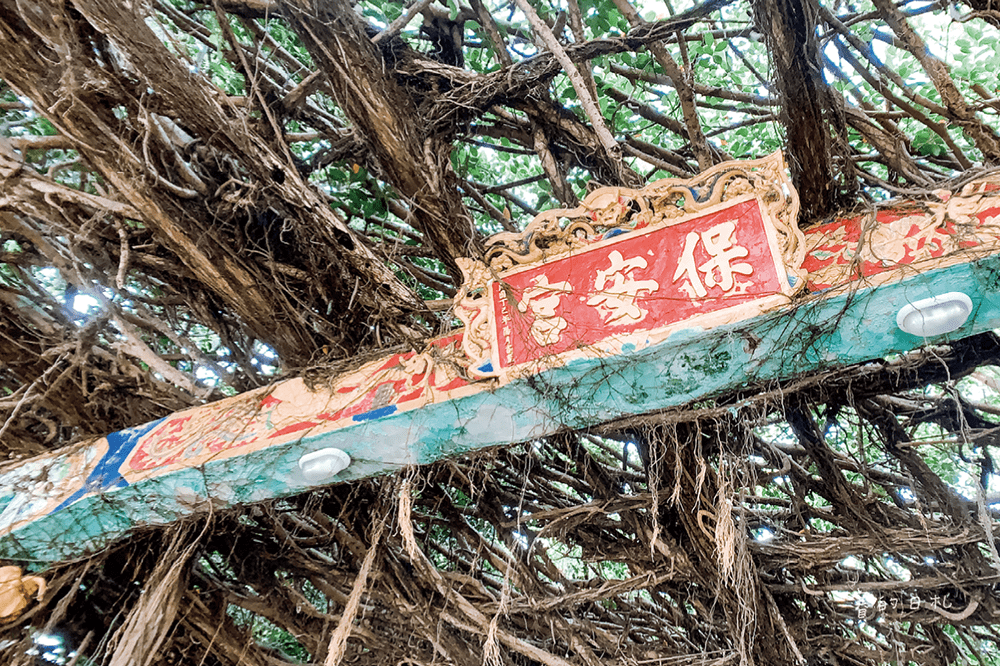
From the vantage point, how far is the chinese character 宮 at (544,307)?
5.08 ft

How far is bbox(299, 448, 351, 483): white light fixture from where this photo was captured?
1.71m

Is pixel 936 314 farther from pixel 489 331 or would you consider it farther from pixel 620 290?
pixel 489 331

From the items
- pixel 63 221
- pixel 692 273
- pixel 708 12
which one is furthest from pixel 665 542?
pixel 63 221

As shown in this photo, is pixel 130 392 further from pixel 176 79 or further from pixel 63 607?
pixel 176 79

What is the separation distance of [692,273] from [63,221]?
6.00ft

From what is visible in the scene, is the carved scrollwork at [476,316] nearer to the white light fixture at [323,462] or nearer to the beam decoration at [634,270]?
the beam decoration at [634,270]

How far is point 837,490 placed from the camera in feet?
6.38

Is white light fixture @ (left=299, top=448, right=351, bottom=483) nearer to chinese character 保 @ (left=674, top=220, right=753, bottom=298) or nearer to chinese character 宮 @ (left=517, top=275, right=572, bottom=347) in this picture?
chinese character 宮 @ (left=517, top=275, right=572, bottom=347)

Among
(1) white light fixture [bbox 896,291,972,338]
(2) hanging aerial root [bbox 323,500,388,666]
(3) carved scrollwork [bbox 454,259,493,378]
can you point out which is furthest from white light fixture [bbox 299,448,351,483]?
(1) white light fixture [bbox 896,291,972,338]

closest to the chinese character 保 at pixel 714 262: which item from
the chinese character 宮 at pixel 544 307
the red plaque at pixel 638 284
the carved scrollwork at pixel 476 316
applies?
the red plaque at pixel 638 284

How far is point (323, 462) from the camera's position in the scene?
1.71 meters

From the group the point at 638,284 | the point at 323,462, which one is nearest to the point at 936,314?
the point at 638,284

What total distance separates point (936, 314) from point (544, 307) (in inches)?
31.7

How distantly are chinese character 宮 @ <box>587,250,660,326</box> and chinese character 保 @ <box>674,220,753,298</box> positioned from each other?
78 mm
